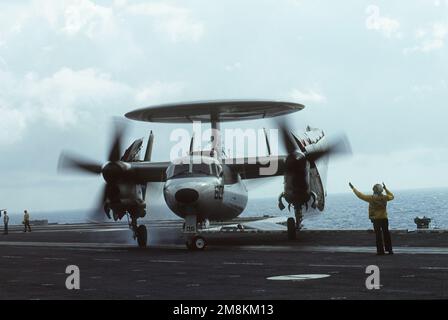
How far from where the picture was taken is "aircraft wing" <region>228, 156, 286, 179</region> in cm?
3556

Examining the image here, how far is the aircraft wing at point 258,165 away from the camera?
117ft

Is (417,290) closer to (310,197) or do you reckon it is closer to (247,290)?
(247,290)

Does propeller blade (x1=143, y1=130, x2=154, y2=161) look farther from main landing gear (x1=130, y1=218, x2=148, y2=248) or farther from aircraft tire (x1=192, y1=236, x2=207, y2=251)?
aircraft tire (x1=192, y1=236, x2=207, y2=251)

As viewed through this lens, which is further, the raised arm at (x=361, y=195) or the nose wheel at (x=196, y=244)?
the nose wheel at (x=196, y=244)

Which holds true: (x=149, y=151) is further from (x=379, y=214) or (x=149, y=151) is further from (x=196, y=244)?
(x=379, y=214)

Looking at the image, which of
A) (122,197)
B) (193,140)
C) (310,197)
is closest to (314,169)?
Result: (310,197)

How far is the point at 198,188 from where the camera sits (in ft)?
100

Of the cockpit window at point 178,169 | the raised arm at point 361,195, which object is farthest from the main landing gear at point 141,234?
the raised arm at point 361,195

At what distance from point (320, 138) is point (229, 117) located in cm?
735

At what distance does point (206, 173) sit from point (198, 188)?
4.18ft

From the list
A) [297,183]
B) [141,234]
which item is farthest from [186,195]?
[141,234]

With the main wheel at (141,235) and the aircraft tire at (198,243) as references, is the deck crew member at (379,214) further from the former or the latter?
the main wheel at (141,235)
